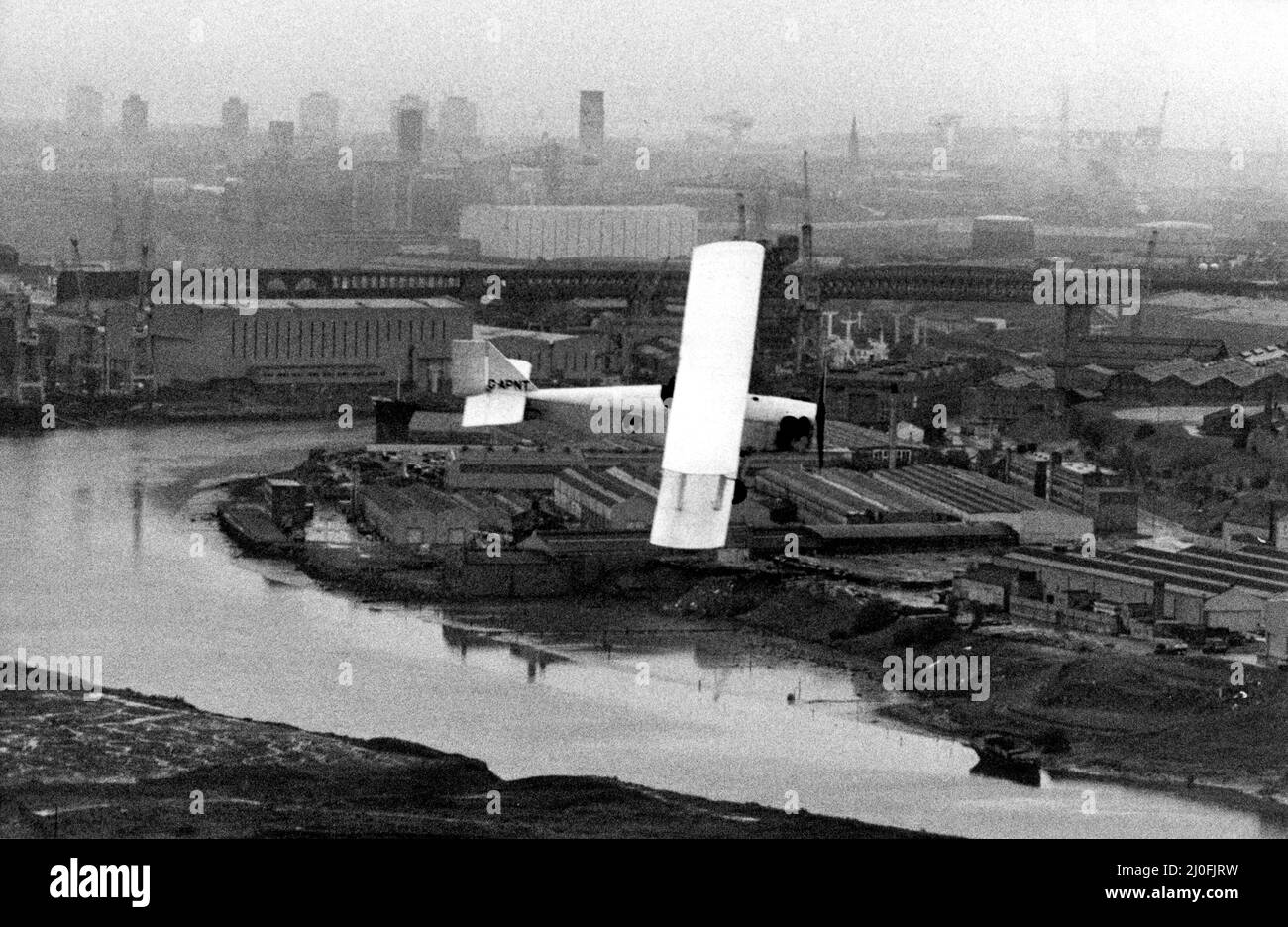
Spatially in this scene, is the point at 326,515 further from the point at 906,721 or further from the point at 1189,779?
the point at 1189,779

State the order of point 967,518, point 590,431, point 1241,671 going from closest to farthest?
point 590,431 → point 1241,671 → point 967,518

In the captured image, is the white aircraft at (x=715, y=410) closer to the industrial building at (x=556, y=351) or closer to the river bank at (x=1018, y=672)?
the industrial building at (x=556, y=351)

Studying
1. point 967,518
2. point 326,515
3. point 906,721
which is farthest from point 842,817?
point 326,515

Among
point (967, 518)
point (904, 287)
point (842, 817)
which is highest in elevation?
point (904, 287)

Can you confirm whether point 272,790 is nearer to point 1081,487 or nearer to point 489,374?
point 489,374

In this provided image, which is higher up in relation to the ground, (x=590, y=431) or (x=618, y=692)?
(x=590, y=431)
